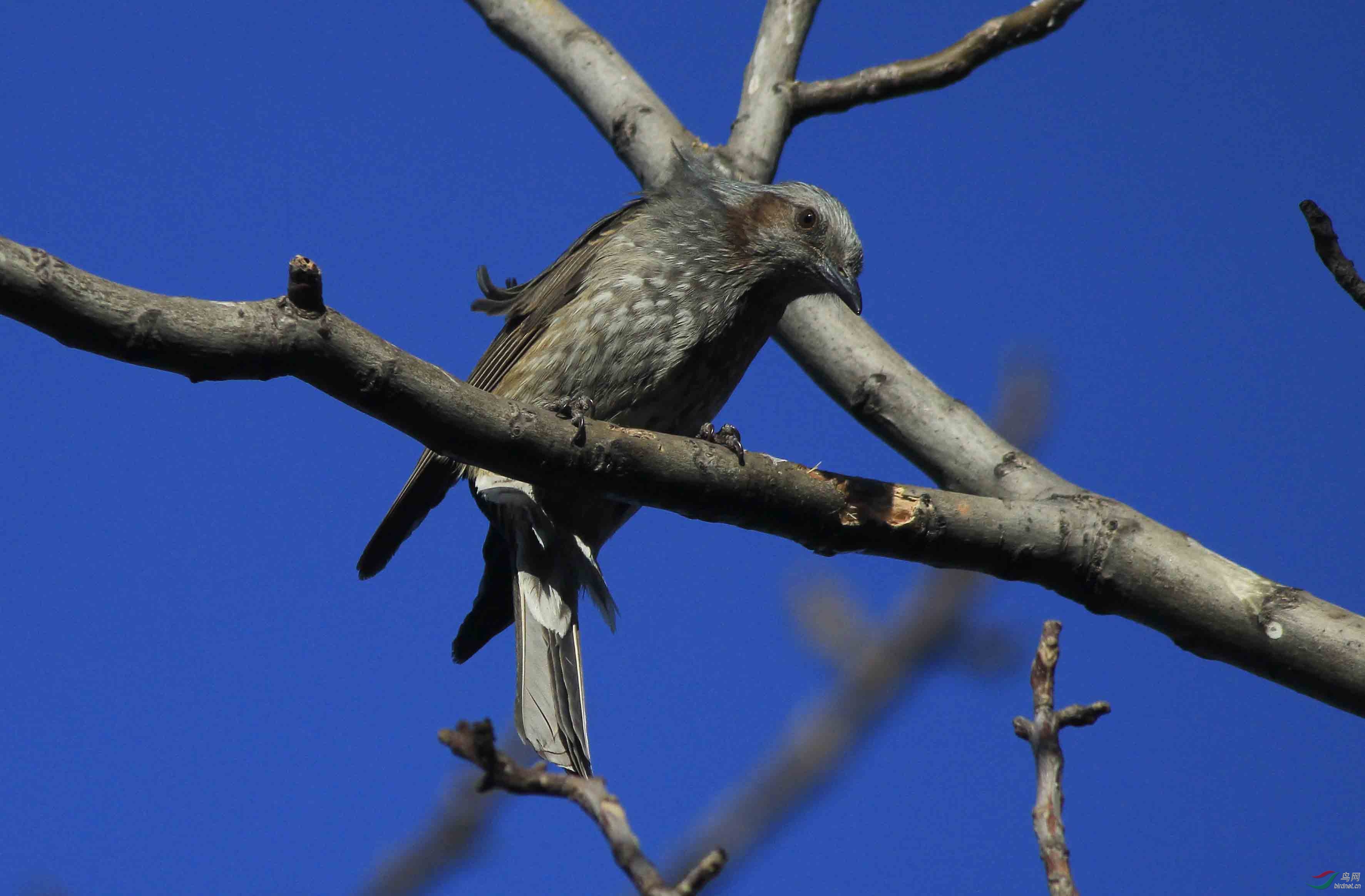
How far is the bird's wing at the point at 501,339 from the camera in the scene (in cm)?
412

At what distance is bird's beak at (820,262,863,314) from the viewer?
418 centimetres

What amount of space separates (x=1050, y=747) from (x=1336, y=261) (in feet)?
4.70

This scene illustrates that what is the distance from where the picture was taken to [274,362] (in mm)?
2379

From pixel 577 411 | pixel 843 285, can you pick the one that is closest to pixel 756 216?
pixel 843 285

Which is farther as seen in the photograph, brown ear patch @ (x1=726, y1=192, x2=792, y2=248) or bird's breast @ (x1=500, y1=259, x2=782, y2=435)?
brown ear patch @ (x1=726, y1=192, x2=792, y2=248)

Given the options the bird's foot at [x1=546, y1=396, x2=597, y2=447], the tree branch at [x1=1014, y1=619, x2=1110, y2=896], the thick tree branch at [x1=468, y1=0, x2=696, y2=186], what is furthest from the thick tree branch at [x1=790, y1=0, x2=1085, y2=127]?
the tree branch at [x1=1014, y1=619, x2=1110, y2=896]

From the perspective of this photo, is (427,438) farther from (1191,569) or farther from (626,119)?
(626,119)

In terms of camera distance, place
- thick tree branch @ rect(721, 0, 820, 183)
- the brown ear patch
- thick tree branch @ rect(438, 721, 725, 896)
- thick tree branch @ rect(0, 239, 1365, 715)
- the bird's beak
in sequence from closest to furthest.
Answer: thick tree branch @ rect(438, 721, 725, 896)
thick tree branch @ rect(0, 239, 1365, 715)
the bird's beak
the brown ear patch
thick tree branch @ rect(721, 0, 820, 183)

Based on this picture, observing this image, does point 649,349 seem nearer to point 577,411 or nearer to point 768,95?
point 577,411

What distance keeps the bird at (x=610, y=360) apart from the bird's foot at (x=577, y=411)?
28 millimetres

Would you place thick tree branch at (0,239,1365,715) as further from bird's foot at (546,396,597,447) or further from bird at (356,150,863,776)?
bird at (356,150,863,776)

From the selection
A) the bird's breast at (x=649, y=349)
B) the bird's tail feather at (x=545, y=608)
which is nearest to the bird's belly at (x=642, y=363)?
the bird's breast at (x=649, y=349)

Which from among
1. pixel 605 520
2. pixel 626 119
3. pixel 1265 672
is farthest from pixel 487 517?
pixel 1265 672

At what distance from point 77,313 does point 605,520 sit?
234cm
